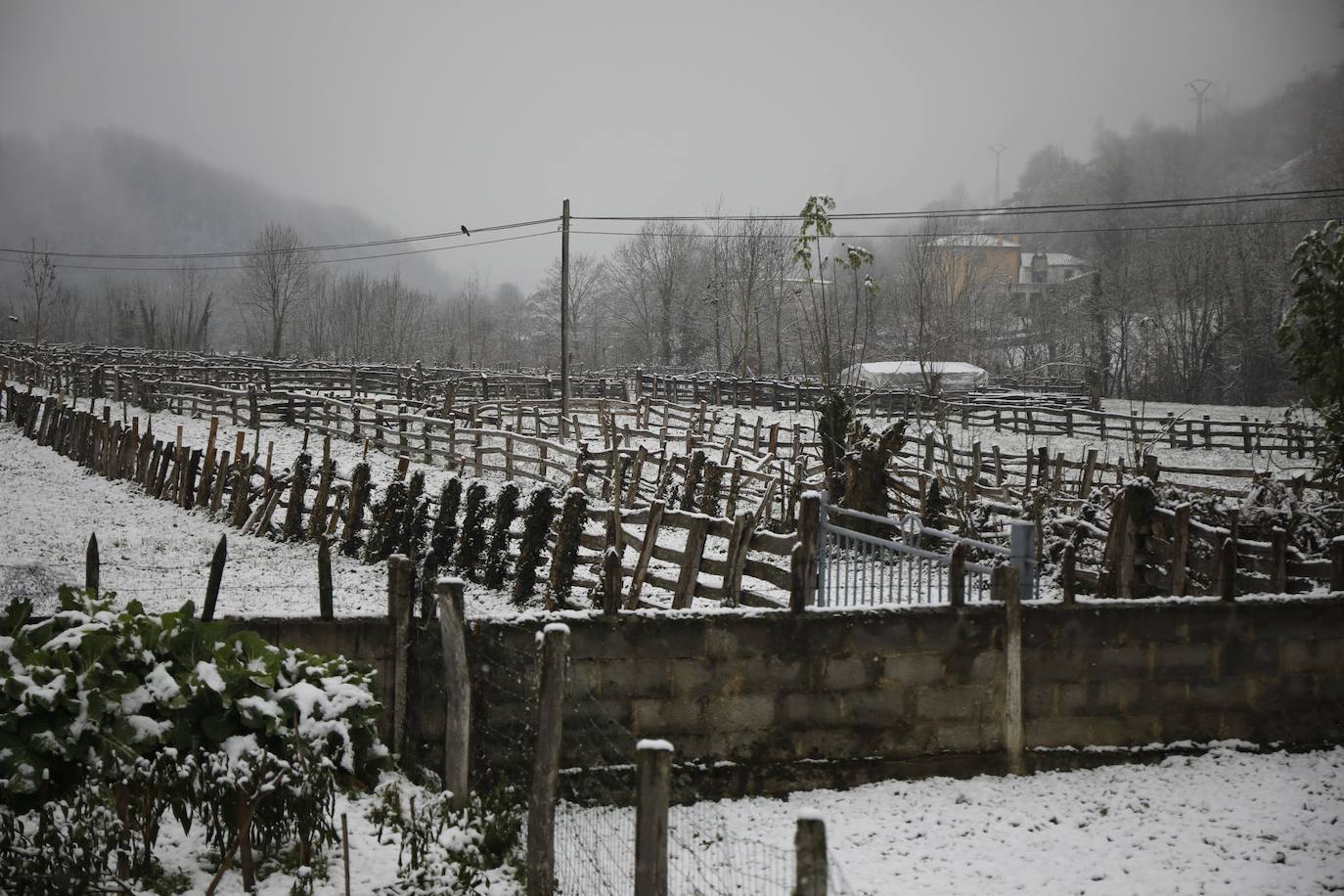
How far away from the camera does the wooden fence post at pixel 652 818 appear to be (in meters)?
3.93

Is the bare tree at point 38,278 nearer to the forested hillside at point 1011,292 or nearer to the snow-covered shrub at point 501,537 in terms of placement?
the forested hillside at point 1011,292

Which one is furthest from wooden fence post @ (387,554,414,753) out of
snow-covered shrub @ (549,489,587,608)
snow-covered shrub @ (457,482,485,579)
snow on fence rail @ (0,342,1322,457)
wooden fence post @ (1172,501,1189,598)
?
snow on fence rail @ (0,342,1322,457)

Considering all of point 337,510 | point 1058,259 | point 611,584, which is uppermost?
point 1058,259

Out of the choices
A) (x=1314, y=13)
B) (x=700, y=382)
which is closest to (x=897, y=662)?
(x=700, y=382)

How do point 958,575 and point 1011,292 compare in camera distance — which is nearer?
point 958,575

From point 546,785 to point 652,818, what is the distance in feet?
3.95

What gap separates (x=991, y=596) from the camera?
23.3 ft

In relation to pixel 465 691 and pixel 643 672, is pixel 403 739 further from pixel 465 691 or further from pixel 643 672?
pixel 643 672

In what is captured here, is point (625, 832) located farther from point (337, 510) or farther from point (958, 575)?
point (337, 510)

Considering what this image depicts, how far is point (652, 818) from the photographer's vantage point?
4.01 meters

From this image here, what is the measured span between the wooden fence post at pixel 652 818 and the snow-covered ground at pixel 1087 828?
1794 millimetres

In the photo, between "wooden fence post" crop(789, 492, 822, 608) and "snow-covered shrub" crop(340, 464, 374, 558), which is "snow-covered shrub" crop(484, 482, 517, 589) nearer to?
"snow-covered shrub" crop(340, 464, 374, 558)

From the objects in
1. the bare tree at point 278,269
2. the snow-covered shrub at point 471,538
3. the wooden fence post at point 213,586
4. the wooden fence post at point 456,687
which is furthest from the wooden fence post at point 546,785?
the bare tree at point 278,269

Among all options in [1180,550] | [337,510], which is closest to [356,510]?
[337,510]
